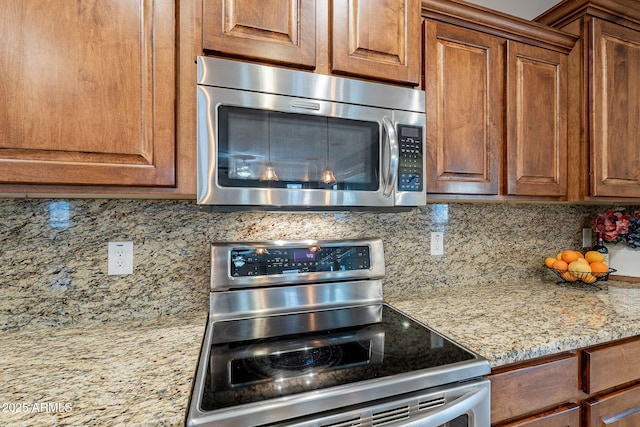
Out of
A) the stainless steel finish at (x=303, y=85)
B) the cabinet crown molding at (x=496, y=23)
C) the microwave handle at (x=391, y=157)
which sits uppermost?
the cabinet crown molding at (x=496, y=23)

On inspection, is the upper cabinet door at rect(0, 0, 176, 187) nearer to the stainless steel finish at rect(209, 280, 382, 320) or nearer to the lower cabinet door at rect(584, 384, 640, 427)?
the stainless steel finish at rect(209, 280, 382, 320)

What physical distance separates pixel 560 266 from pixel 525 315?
2.27ft

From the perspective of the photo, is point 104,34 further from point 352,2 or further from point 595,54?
→ point 595,54

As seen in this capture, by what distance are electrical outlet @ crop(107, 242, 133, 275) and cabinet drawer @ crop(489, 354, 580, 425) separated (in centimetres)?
121

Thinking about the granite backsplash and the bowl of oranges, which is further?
the bowl of oranges

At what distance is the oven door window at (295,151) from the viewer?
37.4 inches

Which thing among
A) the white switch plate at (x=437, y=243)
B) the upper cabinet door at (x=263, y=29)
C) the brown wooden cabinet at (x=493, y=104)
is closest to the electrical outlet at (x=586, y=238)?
the brown wooden cabinet at (x=493, y=104)

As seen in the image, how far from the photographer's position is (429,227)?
1.63 meters

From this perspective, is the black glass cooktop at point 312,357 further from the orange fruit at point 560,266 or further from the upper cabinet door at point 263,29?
the orange fruit at point 560,266

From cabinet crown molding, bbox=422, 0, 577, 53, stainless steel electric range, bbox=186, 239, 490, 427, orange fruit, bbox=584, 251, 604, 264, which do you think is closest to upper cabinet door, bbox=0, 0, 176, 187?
stainless steel electric range, bbox=186, 239, 490, 427

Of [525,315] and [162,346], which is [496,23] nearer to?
[525,315]

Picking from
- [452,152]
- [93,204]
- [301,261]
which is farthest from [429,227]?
[93,204]

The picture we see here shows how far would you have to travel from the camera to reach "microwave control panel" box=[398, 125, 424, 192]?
3.76ft

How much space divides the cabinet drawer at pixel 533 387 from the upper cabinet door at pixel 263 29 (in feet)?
3.55
